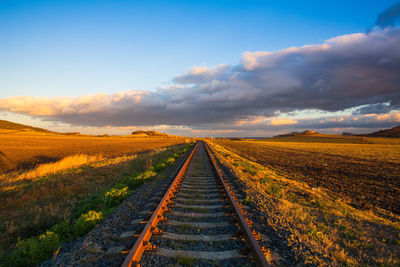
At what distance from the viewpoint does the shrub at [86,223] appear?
4.54 metres

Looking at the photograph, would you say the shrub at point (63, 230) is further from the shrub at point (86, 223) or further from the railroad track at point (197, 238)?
the railroad track at point (197, 238)

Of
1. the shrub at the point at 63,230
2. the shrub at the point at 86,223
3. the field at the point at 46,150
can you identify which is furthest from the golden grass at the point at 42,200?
the field at the point at 46,150

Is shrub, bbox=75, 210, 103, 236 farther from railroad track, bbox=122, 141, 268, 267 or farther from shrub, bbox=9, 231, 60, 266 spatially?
railroad track, bbox=122, 141, 268, 267

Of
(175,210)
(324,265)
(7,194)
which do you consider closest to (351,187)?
(324,265)

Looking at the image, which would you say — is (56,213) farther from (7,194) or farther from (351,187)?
(351,187)

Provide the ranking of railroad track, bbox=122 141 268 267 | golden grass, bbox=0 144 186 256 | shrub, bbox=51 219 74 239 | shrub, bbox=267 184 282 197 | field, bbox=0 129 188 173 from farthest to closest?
1. field, bbox=0 129 188 173
2. shrub, bbox=267 184 282 197
3. golden grass, bbox=0 144 186 256
4. shrub, bbox=51 219 74 239
5. railroad track, bbox=122 141 268 267

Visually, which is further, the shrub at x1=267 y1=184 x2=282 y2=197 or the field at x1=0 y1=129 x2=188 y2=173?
the field at x1=0 y1=129 x2=188 y2=173

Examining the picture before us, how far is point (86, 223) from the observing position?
4.71 meters

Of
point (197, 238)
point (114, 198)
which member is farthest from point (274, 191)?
point (114, 198)

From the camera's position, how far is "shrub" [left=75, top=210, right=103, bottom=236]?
4543mm

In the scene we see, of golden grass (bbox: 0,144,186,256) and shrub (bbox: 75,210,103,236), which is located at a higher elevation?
shrub (bbox: 75,210,103,236)

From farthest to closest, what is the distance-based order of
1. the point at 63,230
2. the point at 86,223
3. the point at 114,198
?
the point at 114,198 < the point at 86,223 < the point at 63,230

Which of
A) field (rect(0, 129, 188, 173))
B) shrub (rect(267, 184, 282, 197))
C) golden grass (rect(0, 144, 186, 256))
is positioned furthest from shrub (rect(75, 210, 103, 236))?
field (rect(0, 129, 188, 173))

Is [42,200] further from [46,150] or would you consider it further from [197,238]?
[46,150]
